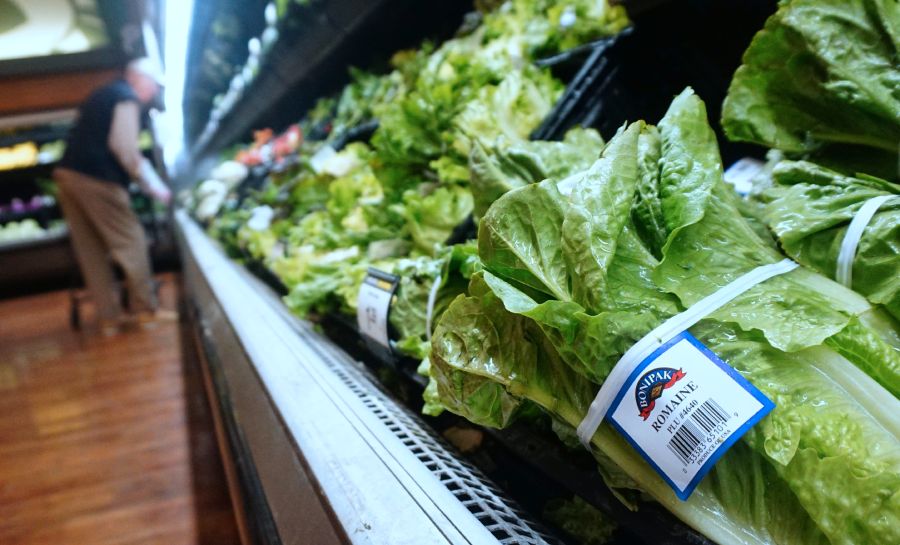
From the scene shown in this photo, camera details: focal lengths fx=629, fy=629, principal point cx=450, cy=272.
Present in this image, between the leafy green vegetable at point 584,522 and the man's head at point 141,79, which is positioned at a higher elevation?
the man's head at point 141,79

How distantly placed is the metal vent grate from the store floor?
1.37 meters

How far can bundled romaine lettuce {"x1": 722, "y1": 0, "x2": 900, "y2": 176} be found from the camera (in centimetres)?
83

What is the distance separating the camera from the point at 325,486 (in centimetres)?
79

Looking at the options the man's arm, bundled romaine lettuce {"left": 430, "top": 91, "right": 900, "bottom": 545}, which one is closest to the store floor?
the man's arm

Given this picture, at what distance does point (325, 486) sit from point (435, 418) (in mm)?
407

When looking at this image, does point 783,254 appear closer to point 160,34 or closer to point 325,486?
point 325,486

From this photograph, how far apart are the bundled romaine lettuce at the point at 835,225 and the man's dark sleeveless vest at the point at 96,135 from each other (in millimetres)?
5304

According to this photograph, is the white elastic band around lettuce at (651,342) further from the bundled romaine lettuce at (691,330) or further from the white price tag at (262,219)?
the white price tag at (262,219)

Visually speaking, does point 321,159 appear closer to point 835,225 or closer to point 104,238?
point 835,225

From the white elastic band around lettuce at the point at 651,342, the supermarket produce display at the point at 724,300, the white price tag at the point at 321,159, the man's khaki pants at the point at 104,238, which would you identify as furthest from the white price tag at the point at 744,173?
the man's khaki pants at the point at 104,238

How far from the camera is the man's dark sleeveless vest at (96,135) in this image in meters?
4.97

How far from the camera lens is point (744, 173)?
1.17m

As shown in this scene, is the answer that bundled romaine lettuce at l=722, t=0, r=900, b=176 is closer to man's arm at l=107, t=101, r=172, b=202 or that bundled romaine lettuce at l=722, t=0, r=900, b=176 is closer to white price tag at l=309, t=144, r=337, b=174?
white price tag at l=309, t=144, r=337, b=174

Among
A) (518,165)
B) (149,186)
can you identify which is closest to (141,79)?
(149,186)
